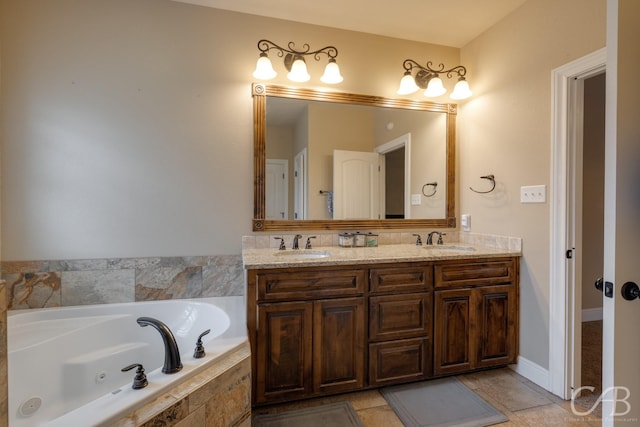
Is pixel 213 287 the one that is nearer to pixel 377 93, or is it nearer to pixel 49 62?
pixel 49 62

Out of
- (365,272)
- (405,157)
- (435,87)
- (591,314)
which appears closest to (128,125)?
(365,272)

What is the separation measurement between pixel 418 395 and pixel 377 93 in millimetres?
2166

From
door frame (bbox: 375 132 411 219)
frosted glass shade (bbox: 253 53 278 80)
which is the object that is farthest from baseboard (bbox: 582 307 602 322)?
frosted glass shade (bbox: 253 53 278 80)

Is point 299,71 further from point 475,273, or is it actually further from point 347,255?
point 475,273

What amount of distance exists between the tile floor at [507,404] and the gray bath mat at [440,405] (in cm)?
5

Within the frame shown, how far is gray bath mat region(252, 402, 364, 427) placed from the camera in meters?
1.68

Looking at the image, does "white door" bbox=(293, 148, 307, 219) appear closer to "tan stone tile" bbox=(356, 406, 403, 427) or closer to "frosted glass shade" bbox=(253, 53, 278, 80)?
"frosted glass shade" bbox=(253, 53, 278, 80)

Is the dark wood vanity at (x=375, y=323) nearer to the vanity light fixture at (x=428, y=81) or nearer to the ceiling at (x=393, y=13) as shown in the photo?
the vanity light fixture at (x=428, y=81)

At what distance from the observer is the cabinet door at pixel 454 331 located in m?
2.03

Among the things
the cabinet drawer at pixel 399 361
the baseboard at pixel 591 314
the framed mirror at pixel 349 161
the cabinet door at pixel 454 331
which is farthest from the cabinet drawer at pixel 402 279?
the baseboard at pixel 591 314

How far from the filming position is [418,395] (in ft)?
6.31

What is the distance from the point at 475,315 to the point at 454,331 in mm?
182

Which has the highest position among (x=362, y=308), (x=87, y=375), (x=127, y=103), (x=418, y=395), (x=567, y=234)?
(x=127, y=103)

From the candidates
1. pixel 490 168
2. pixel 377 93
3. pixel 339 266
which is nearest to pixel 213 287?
pixel 339 266
